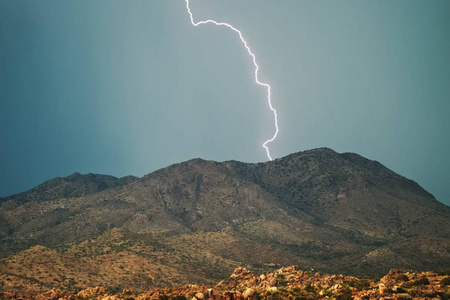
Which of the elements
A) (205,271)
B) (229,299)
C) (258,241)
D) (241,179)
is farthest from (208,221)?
(229,299)

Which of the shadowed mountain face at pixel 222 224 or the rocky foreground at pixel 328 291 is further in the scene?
the shadowed mountain face at pixel 222 224

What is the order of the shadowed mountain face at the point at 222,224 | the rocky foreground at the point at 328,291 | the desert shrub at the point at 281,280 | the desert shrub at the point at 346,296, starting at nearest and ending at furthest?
the rocky foreground at the point at 328,291
the desert shrub at the point at 346,296
the desert shrub at the point at 281,280
the shadowed mountain face at the point at 222,224

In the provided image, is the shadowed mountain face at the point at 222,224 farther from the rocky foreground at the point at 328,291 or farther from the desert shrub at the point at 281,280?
the rocky foreground at the point at 328,291

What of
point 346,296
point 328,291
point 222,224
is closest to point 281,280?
point 328,291

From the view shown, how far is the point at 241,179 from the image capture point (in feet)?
443

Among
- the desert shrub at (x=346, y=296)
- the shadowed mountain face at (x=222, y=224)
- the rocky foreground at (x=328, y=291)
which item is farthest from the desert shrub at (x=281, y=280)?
the shadowed mountain face at (x=222, y=224)

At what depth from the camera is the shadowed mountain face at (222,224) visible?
5777 centimetres

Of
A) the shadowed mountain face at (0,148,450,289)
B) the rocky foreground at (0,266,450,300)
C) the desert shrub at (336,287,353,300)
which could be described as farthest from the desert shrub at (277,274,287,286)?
the shadowed mountain face at (0,148,450,289)

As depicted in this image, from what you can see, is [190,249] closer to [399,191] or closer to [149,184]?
[149,184]

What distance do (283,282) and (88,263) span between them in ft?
131

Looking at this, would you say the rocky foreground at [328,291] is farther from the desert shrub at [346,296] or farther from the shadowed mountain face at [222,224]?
the shadowed mountain face at [222,224]

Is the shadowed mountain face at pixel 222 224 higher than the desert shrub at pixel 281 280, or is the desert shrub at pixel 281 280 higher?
the shadowed mountain face at pixel 222 224

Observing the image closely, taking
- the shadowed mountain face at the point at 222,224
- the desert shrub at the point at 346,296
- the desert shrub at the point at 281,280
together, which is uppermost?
the shadowed mountain face at the point at 222,224

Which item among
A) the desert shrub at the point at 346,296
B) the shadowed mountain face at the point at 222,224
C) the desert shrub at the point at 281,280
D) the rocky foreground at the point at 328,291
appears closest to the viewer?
the rocky foreground at the point at 328,291
